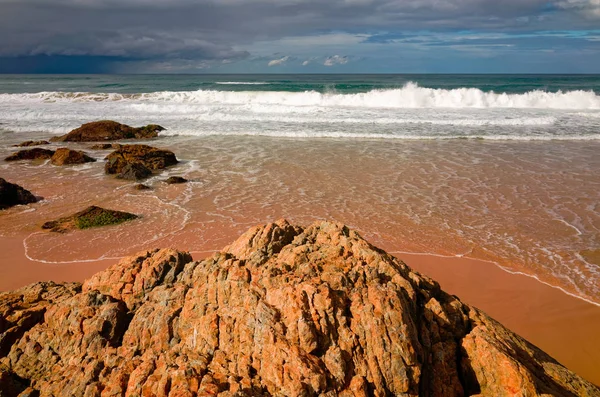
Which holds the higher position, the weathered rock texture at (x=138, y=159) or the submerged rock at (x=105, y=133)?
the submerged rock at (x=105, y=133)

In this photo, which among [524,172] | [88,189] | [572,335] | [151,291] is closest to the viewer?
[151,291]

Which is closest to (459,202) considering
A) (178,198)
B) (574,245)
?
(574,245)

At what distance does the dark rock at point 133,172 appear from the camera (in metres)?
14.3

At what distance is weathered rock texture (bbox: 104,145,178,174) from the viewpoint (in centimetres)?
1509

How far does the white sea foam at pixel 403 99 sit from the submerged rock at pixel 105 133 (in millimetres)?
18437

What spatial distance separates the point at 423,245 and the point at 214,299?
19.7 ft

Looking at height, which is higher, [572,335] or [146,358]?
[146,358]

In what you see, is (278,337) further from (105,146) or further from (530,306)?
(105,146)

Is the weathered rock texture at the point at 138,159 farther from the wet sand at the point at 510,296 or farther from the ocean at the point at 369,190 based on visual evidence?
the wet sand at the point at 510,296

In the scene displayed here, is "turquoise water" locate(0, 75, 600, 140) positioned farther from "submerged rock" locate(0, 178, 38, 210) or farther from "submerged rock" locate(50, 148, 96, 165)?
"submerged rock" locate(0, 178, 38, 210)

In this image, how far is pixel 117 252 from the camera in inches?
339

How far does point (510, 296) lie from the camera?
7023 mm

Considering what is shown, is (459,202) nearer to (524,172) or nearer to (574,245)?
(574,245)

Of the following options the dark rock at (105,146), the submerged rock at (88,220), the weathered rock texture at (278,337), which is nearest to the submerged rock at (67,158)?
the dark rock at (105,146)
